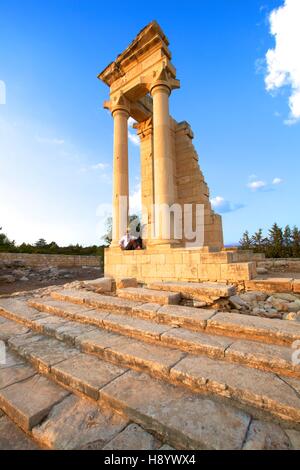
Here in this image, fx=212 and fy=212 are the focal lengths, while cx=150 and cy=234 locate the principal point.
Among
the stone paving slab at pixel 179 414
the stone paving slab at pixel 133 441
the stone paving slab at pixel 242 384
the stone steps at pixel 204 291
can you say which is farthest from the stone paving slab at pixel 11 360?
the stone steps at pixel 204 291

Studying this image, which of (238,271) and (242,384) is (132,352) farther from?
(238,271)

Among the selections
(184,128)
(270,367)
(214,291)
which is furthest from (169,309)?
(184,128)

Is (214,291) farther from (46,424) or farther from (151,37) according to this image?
(151,37)

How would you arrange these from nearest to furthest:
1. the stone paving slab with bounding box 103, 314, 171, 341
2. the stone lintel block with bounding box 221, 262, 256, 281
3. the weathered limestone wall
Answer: the stone paving slab with bounding box 103, 314, 171, 341
the stone lintel block with bounding box 221, 262, 256, 281
the weathered limestone wall

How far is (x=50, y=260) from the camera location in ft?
65.0

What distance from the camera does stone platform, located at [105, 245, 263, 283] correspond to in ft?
16.4

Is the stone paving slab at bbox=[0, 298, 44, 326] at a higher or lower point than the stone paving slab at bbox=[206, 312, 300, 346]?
lower

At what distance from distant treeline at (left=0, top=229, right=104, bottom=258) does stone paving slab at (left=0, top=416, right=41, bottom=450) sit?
2260cm

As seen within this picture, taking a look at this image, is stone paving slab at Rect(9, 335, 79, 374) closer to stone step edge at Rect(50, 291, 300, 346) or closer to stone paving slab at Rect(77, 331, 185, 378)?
stone paving slab at Rect(77, 331, 185, 378)

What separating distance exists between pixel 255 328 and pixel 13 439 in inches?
88.4

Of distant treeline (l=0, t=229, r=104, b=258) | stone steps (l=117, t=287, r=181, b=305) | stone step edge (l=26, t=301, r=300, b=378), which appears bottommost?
stone step edge (l=26, t=301, r=300, b=378)

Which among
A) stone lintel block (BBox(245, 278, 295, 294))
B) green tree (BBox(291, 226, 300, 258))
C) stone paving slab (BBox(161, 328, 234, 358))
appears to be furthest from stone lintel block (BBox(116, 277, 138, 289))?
green tree (BBox(291, 226, 300, 258))
